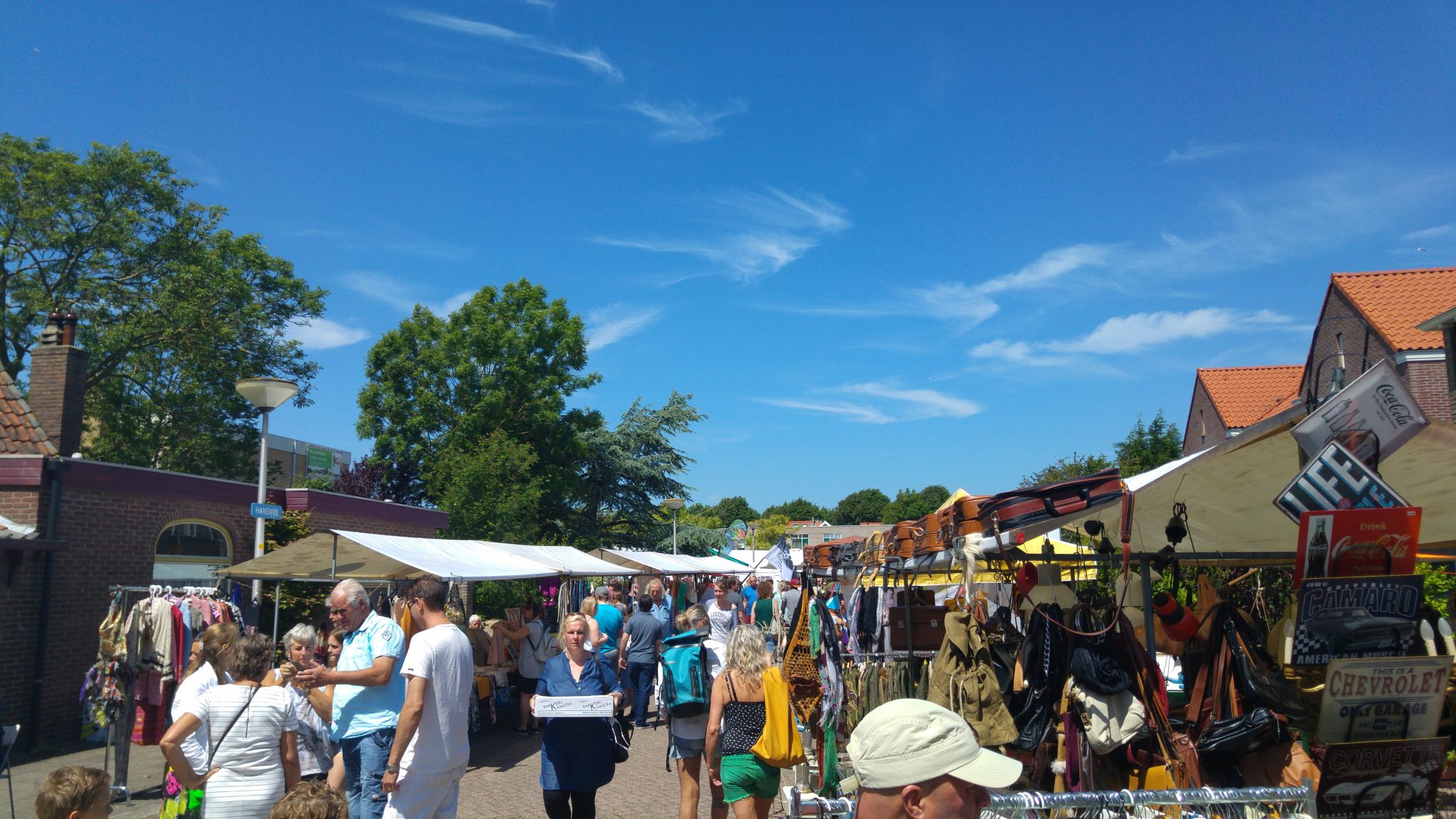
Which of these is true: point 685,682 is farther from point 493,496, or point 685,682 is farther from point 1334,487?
point 493,496

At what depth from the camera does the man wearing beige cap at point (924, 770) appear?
2184mm

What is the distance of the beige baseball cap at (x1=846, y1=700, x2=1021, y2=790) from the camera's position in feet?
7.15

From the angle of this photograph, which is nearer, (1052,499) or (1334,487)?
(1334,487)

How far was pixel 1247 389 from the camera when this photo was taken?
1490 inches

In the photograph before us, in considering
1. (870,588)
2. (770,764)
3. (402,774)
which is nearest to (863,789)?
(402,774)

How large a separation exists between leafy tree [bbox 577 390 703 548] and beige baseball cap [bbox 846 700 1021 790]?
124 feet

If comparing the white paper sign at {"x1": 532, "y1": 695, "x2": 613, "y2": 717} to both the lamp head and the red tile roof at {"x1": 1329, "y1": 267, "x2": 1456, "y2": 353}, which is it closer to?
the lamp head

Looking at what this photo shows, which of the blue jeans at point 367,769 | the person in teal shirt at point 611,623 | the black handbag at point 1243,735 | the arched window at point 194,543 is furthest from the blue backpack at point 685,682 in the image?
the arched window at point 194,543

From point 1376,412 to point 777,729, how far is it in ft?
12.7

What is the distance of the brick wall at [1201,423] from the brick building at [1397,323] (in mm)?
9291

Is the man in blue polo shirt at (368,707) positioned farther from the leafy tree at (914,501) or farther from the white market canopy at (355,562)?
the leafy tree at (914,501)

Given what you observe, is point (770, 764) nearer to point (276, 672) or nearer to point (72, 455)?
point (276, 672)

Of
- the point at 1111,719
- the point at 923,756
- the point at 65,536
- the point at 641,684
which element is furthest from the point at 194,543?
the point at 923,756

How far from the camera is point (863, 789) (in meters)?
2.25
